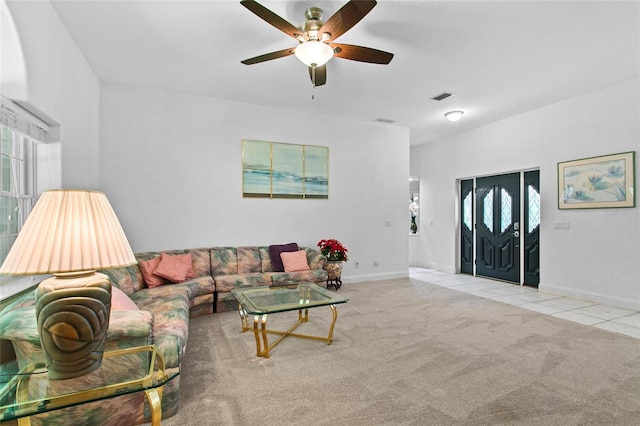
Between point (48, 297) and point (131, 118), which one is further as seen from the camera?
point (131, 118)

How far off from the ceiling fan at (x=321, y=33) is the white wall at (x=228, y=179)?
7.04 feet

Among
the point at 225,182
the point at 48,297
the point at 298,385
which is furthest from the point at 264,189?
the point at 48,297

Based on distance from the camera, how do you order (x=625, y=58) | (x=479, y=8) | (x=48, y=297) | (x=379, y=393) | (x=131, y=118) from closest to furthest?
(x=48, y=297) < (x=379, y=393) < (x=479, y=8) < (x=625, y=58) < (x=131, y=118)

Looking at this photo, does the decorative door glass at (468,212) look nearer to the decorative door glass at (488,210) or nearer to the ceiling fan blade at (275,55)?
the decorative door glass at (488,210)

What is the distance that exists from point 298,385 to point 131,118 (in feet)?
13.6


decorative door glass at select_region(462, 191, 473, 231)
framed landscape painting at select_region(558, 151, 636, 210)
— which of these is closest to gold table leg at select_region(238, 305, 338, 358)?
framed landscape painting at select_region(558, 151, 636, 210)

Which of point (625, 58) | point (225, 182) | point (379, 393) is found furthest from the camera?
point (225, 182)

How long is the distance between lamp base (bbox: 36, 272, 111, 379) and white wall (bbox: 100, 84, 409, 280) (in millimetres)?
3369

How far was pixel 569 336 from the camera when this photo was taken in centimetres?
323

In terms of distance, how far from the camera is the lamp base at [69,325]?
1325mm

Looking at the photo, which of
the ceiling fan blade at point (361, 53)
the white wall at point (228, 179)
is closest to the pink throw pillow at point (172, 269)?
the white wall at point (228, 179)

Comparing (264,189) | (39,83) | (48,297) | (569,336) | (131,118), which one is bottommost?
(569,336)

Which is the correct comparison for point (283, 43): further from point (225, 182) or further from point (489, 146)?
point (489, 146)

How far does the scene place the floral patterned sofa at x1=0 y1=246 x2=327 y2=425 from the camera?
5.36 ft
